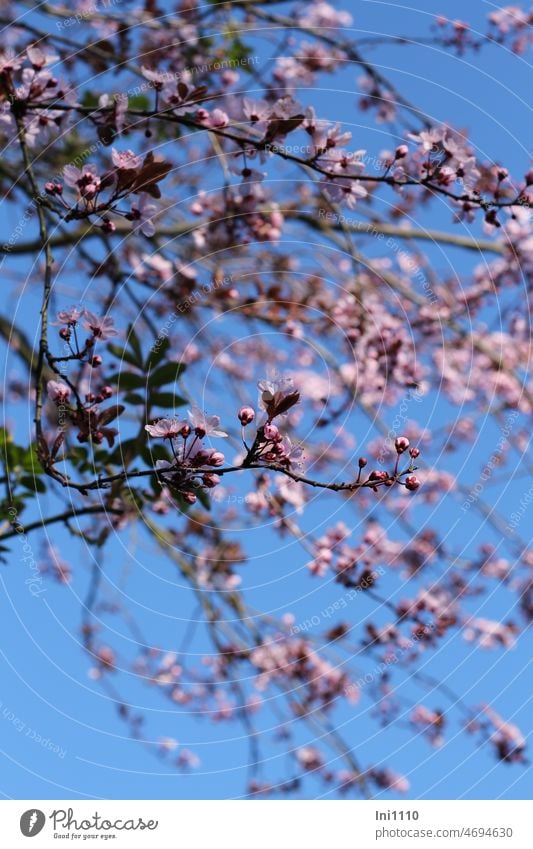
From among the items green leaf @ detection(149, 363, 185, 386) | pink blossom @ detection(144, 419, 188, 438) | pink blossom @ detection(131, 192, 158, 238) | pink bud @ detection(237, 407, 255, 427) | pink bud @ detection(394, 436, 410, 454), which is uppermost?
pink blossom @ detection(131, 192, 158, 238)

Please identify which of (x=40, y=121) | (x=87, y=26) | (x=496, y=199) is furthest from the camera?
(x=87, y=26)

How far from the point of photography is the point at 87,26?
6.42m

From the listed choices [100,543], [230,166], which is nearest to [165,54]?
[230,166]

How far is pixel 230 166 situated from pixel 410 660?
11.2ft

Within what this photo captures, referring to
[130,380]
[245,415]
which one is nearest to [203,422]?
[245,415]

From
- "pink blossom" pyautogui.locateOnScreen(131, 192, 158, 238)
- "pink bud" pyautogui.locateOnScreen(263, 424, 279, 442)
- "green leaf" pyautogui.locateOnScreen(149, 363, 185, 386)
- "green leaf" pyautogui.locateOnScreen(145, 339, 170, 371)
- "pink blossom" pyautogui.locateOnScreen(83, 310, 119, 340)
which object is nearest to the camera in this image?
"pink bud" pyautogui.locateOnScreen(263, 424, 279, 442)

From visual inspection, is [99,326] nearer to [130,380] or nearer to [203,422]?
[130,380]

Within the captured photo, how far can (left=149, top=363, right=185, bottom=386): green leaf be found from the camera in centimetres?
346

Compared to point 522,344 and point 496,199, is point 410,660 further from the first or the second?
point 522,344

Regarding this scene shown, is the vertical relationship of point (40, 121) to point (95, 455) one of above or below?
above

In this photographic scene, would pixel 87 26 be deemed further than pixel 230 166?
Yes

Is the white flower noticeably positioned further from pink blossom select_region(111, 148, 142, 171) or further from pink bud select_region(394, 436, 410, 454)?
pink blossom select_region(111, 148, 142, 171)

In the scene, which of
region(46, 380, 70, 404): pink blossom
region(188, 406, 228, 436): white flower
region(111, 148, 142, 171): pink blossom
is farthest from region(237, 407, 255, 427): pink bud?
region(111, 148, 142, 171): pink blossom

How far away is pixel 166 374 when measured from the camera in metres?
3.47
